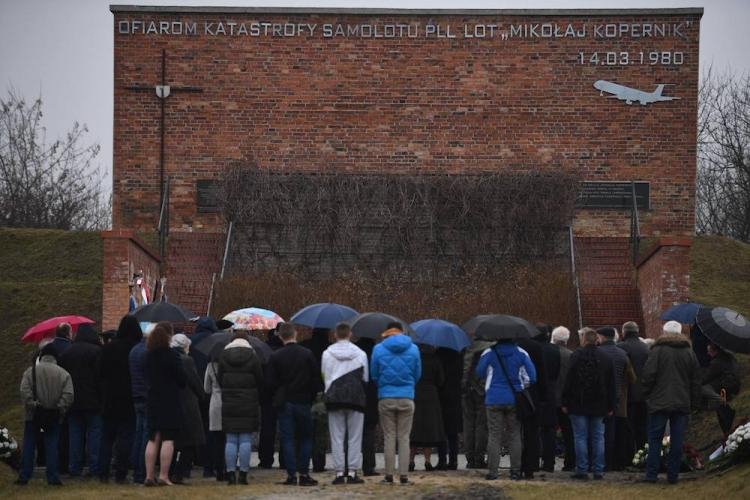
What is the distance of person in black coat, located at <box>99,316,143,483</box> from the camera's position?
15820mm

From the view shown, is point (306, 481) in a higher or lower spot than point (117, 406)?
lower

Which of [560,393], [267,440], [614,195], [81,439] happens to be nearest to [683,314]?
[560,393]

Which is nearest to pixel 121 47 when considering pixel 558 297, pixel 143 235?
pixel 143 235

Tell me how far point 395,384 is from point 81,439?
3499 mm

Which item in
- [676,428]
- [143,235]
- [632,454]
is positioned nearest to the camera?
[676,428]

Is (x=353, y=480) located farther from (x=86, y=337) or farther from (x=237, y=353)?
(x=86, y=337)

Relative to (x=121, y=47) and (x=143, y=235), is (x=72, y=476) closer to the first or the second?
(x=143, y=235)

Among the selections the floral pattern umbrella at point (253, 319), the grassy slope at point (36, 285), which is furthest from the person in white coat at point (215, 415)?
the grassy slope at point (36, 285)

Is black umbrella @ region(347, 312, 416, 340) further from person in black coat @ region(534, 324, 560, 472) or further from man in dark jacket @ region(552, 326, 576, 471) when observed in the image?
man in dark jacket @ region(552, 326, 576, 471)

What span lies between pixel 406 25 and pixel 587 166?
15.9ft

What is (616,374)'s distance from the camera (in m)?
16.8

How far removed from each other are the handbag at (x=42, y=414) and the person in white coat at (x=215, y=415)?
1607 millimetres

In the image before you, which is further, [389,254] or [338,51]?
[338,51]

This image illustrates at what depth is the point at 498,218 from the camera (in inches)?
1138
